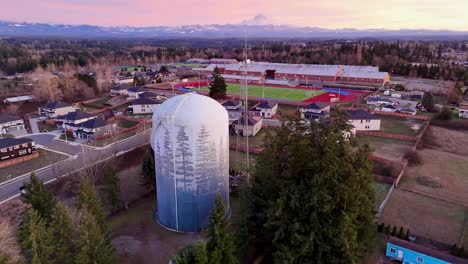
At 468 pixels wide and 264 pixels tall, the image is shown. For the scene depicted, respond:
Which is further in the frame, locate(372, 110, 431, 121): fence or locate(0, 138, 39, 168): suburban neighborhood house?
locate(372, 110, 431, 121): fence

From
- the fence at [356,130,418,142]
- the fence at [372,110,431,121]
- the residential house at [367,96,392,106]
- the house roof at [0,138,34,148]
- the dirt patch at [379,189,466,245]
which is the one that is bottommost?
the dirt patch at [379,189,466,245]

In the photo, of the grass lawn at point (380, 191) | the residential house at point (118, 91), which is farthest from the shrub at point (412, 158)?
the residential house at point (118, 91)

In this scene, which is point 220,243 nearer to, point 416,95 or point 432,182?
point 432,182

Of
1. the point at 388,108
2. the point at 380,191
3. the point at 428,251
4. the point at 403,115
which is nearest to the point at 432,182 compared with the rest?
the point at 380,191

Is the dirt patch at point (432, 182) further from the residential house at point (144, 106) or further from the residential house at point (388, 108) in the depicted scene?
the residential house at point (144, 106)

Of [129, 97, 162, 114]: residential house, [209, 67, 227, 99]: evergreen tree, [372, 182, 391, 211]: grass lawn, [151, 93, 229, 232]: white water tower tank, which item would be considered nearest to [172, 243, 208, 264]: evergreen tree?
[151, 93, 229, 232]: white water tower tank

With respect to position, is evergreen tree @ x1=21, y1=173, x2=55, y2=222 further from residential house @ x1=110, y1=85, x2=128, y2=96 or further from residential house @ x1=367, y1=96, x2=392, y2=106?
residential house @ x1=367, y1=96, x2=392, y2=106
